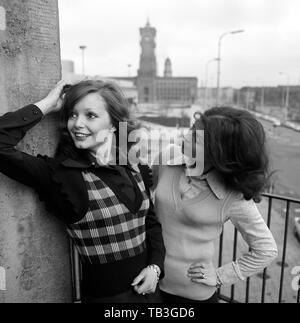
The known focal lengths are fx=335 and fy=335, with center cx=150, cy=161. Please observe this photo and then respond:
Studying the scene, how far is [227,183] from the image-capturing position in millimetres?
1598

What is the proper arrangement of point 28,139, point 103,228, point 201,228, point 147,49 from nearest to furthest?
point 103,228
point 28,139
point 201,228
point 147,49

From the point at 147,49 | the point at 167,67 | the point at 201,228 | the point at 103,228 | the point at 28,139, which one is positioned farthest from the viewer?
the point at 167,67

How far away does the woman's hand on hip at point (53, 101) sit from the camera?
1.47 meters

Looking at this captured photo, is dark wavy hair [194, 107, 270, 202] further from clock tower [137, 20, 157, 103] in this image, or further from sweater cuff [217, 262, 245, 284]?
clock tower [137, 20, 157, 103]

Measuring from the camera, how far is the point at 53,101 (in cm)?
151

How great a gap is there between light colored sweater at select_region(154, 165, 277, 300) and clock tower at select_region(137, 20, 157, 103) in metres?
87.5

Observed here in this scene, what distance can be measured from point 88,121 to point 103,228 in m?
0.47

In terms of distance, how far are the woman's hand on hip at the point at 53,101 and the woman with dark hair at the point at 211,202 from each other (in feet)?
2.08

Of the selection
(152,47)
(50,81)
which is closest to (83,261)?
(50,81)

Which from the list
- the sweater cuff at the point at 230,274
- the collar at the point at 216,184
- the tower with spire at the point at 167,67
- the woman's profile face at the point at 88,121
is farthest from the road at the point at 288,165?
the tower with spire at the point at 167,67

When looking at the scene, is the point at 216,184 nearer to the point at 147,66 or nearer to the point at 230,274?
the point at 230,274

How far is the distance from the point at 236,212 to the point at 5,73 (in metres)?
1.23
